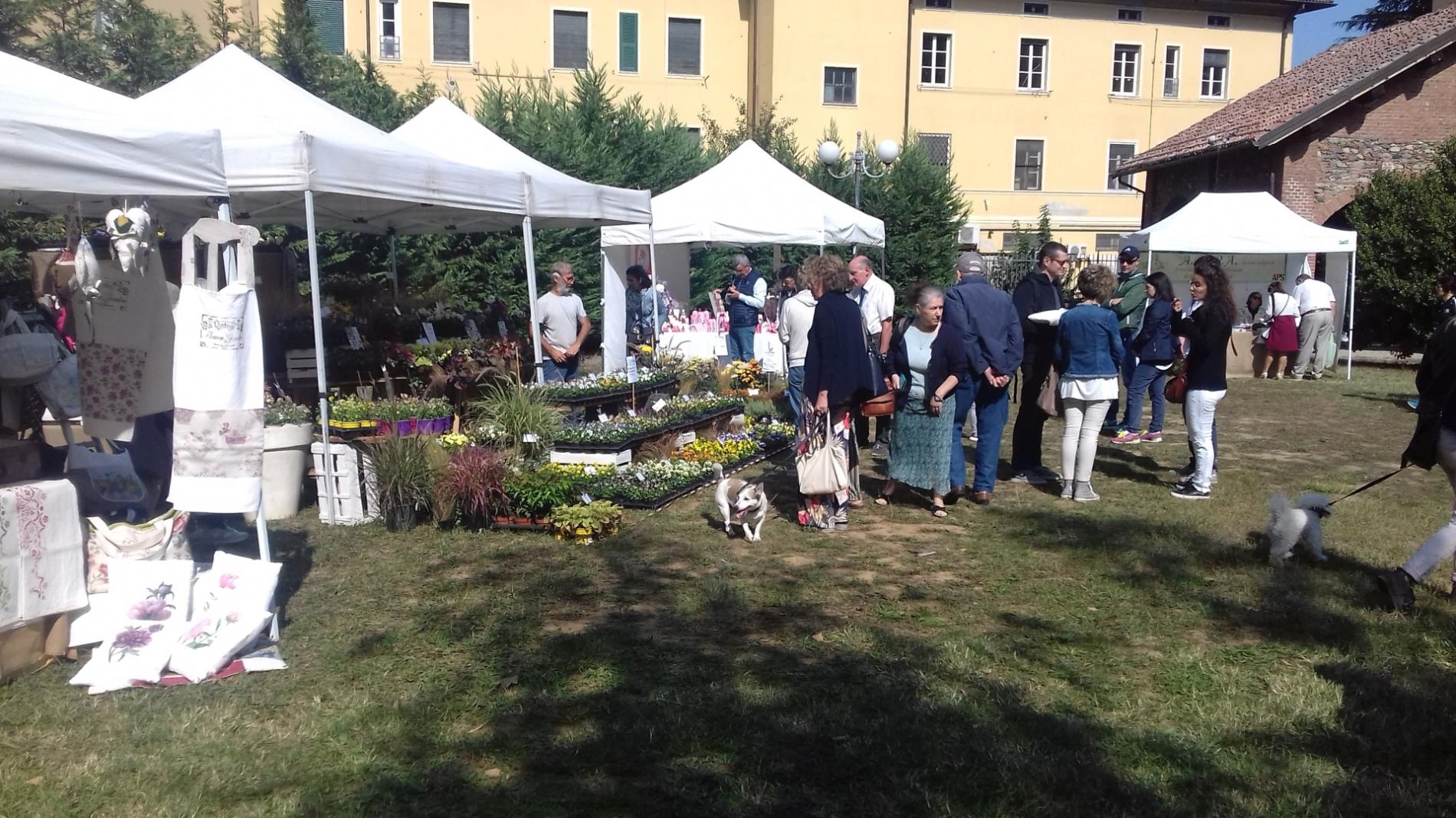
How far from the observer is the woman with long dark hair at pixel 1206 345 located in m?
7.39

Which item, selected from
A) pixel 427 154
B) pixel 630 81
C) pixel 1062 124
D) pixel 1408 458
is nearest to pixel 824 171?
pixel 630 81

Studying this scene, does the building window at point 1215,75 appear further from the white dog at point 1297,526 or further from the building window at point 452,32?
the white dog at point 1297,526

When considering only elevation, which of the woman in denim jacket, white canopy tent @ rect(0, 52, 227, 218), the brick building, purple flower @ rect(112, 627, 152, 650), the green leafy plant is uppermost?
the brick building

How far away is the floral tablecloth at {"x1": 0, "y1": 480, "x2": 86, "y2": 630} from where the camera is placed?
14.3 ft

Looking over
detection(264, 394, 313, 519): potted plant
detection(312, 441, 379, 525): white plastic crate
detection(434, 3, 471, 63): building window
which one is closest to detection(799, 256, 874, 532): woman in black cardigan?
detection(312, 441, 379, 525): white plastic crate

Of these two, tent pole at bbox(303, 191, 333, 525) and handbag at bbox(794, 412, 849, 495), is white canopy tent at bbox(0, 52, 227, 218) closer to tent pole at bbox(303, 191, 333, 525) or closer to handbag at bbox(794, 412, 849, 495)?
tent pole at bbox(303, 191, 333, 525)

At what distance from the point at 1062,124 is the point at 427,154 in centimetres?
3002

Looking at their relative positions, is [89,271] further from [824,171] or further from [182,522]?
[824,171]

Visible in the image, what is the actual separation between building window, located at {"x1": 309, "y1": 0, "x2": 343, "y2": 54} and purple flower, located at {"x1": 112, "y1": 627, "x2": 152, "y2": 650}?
2841 cm

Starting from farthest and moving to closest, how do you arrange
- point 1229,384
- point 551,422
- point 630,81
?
point 630,81 < point 1229,384 < point 551,422

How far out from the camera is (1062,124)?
114 feet

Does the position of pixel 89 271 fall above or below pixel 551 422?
above

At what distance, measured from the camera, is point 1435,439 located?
5.30m

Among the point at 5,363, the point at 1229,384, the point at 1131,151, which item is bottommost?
the point at 1229,384
